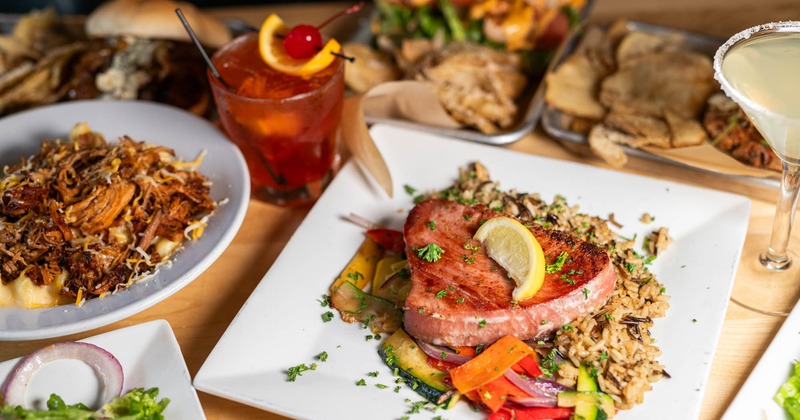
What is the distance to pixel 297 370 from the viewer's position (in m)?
2.51

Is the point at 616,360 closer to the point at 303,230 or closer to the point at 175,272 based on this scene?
the point at 303,230

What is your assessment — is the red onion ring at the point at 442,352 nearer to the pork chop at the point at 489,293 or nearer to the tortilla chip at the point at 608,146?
the pork chop at the point at 489,293

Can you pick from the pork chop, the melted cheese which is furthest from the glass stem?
the melted cheese

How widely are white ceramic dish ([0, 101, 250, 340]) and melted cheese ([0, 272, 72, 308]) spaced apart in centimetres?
5

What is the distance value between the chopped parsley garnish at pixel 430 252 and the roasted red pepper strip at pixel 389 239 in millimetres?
332

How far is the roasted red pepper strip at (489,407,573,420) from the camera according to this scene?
2324 mm

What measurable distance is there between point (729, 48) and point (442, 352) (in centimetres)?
156

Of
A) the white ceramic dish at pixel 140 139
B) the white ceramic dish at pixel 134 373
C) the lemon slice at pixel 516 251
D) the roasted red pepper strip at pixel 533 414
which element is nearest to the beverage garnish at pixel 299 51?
A: the white ceramic dish at pixel 140 139

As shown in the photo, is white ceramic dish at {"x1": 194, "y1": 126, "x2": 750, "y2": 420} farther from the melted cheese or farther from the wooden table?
the melted cheese

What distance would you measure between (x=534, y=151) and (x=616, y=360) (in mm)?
1603

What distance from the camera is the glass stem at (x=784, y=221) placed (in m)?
2.70

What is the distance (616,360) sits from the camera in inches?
94.8

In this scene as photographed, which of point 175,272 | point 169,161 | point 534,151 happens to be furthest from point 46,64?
point 534,151

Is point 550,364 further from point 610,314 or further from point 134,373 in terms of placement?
point 134,373
